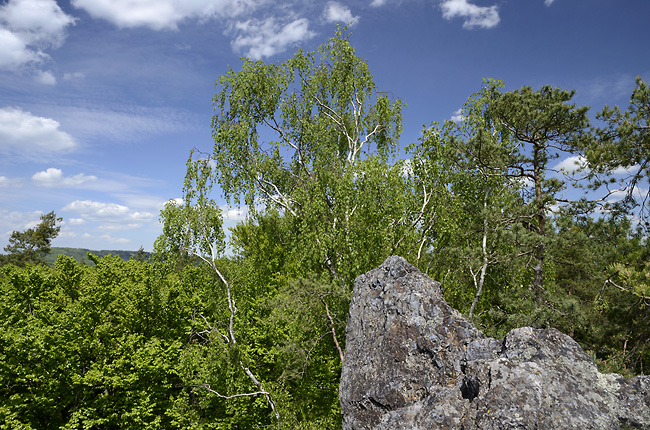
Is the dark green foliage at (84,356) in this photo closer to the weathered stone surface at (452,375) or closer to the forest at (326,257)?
the forest at (326,257)

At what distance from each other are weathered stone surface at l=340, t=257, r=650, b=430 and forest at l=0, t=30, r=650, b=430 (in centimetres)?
406

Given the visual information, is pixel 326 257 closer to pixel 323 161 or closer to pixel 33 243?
pixel 323 161

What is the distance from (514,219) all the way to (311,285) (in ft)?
25.0

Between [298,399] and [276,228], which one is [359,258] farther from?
[298,399]

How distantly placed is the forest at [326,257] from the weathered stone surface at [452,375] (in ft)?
13.3

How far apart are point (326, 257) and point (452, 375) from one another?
841 centimetres

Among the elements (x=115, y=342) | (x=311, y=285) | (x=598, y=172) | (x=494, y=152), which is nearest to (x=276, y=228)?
(x=311, y=285)

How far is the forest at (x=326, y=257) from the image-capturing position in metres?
12.4

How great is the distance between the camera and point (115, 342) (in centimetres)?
2031

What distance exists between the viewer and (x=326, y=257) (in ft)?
52.3

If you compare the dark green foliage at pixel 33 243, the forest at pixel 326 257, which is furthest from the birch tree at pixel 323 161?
the dark green foliage at pixel 33 243

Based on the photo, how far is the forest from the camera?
12352 millimetres

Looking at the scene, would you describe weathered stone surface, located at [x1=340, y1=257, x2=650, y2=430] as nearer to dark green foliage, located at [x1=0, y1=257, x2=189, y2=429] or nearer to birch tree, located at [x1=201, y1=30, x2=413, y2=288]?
birch tree, located at [x1=201, y1=30, x2=413, y2=288]

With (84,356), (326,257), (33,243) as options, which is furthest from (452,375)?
(33,243)
